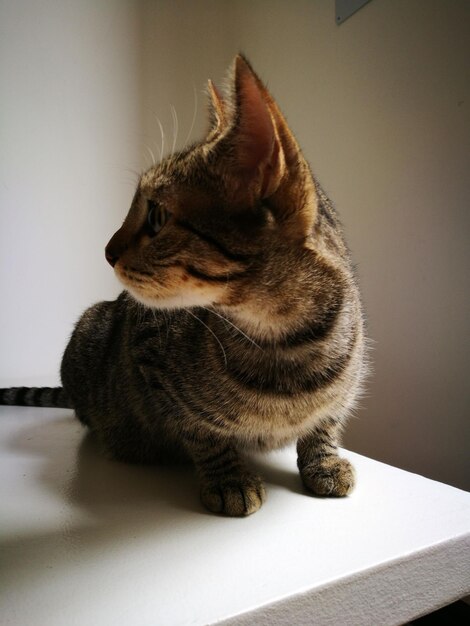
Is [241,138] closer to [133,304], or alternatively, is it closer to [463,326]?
[133,304]

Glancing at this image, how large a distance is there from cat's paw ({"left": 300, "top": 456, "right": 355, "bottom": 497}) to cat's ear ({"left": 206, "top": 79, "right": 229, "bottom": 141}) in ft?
1.64

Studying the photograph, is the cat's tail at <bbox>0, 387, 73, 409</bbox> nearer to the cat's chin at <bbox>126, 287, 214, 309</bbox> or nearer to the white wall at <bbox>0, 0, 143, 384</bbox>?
the white wall at <bbox>0, 0, 143, 384</bbox>

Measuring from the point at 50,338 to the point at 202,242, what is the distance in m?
1.07

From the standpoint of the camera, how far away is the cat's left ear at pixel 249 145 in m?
0.48

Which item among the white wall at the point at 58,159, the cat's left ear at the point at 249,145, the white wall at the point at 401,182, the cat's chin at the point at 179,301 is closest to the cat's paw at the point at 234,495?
the cat's chin at the point at 179,301

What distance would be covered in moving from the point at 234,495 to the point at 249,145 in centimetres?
44

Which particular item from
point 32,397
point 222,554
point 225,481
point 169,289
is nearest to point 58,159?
point 32,397

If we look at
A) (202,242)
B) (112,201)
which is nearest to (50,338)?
(112,201)

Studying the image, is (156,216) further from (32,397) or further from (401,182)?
(32,397)

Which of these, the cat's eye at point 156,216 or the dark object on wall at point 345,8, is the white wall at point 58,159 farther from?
the cat's eye at point 156,216

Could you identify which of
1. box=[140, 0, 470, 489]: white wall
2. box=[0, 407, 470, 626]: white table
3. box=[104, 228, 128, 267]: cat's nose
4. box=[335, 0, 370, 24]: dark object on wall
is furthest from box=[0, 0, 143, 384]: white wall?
box=[104, 228, 128, 267]: cat's nose

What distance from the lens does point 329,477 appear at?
26.9 inches

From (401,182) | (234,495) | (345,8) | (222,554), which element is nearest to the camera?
(222,554)

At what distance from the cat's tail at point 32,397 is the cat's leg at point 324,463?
79cm
